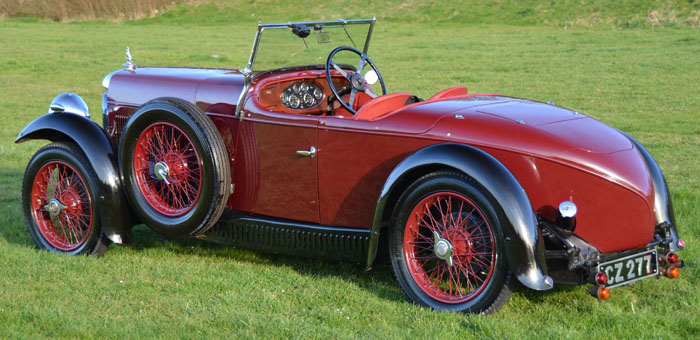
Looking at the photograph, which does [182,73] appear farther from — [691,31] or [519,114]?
[691,31]

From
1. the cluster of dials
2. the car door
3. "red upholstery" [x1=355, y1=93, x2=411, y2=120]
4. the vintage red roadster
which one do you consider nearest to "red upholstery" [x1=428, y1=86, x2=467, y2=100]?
the vintage red roadster

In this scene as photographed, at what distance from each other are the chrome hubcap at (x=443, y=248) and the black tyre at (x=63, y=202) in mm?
2594

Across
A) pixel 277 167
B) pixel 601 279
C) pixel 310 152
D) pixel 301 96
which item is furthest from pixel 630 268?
pixel 301 96

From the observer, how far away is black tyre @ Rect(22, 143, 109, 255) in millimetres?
5664

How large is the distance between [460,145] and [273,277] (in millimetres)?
1577

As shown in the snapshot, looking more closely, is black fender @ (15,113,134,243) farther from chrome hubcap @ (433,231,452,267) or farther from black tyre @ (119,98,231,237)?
chrome hubcap @ (433,231,452,267)

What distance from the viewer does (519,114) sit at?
4.64 metres

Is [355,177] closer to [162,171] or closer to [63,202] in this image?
[162,171]

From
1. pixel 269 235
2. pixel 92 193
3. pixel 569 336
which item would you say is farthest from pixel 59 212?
pixel 569 336

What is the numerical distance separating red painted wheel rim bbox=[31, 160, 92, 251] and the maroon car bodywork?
0.68m

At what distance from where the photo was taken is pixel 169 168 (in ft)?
17.4

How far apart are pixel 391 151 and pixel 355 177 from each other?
0.30m

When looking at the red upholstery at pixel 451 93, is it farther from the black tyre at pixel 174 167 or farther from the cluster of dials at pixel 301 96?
the black tyre at pixel 174 167

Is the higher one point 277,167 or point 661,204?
point 277,167
